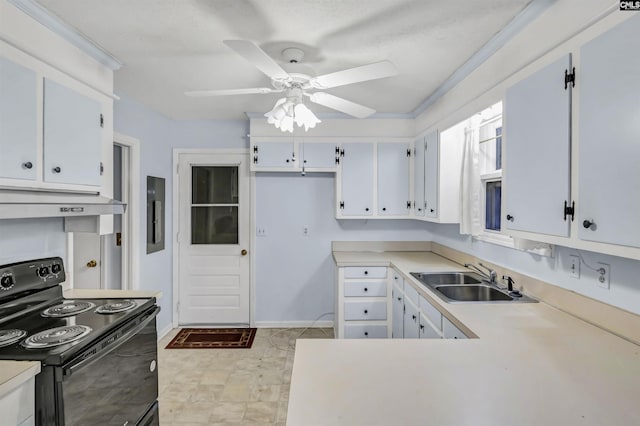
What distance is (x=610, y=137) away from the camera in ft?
4.00

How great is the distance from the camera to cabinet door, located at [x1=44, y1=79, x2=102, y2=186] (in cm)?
178

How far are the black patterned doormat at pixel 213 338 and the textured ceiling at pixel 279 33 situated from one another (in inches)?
97.4

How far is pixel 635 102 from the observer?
1.13 meters

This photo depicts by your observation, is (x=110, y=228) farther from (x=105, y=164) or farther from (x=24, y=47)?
(x=24, y=47)

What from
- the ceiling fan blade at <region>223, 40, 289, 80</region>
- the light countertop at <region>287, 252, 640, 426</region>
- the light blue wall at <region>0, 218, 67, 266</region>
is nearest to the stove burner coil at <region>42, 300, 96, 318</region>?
the light blue wall at <region>0, 218, 67, 266</region>

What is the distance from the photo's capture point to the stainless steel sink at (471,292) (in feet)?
7.65

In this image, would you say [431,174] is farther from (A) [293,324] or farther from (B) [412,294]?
(A) [293,324]

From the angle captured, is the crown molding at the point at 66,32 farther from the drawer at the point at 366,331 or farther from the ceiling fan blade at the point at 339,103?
the drawer at the point at 366,331

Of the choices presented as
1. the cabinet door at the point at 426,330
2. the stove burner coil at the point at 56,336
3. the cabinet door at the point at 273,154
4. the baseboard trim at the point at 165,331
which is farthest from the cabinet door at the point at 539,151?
the baseboard trim at the point at 165,331

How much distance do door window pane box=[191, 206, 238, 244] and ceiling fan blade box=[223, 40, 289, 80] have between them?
7.76ft

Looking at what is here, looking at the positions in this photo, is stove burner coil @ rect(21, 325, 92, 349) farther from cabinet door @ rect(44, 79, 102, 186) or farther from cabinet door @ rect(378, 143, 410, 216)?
cabinet door @ rect(378, 143, 410, 216)

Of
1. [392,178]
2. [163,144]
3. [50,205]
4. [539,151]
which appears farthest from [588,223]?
[163,144]

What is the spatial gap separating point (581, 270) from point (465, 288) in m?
0.91

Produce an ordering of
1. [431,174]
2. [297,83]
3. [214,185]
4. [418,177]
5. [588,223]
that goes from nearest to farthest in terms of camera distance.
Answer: [588,223] < [297,83] < [431,174] < [418,177] < [214,185]
